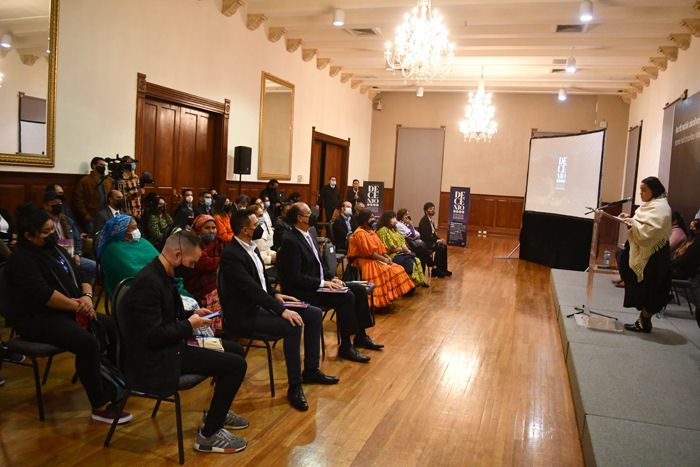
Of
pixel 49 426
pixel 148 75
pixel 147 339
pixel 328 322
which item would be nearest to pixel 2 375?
pixel 49 426

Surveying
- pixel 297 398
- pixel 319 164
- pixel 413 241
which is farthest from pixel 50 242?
pixel 319 164

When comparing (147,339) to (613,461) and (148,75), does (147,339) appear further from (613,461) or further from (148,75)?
(148,75)

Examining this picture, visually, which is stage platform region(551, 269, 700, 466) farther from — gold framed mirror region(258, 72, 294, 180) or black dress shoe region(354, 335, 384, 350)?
gold framed mirror region(258, 72, 294, 180)

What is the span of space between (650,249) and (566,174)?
5.53 metres

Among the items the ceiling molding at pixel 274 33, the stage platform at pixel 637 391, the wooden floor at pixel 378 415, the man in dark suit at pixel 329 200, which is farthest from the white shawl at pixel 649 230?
the man in dark suit at pixel 329 200

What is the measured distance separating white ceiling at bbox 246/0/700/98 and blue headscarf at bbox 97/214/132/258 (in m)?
5.68

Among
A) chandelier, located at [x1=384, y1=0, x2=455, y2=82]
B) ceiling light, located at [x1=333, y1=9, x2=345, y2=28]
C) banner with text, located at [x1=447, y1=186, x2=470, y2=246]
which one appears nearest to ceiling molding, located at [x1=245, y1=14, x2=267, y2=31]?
ceiling light, located at [x1=333, y1=9, x2=345, y2=28]

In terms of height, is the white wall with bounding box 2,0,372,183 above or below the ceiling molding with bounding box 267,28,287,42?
below

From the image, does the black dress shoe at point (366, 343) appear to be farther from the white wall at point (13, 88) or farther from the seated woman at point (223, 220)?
the white wall at point (13, 88)

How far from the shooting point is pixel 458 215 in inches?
487

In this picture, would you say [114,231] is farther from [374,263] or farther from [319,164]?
[319,164]

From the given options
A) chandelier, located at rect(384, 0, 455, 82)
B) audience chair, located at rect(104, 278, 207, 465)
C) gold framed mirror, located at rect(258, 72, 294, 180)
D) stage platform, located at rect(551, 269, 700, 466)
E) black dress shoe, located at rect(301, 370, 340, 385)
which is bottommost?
black dress shoe, located at rect(301, 370, 340, 385)

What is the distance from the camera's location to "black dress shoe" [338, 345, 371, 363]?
4.34 metres

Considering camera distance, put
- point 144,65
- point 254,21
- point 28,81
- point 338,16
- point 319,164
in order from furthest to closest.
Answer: point 319,164 → point 254,21 → point 338,16 → point 144,65 → point 28,81
